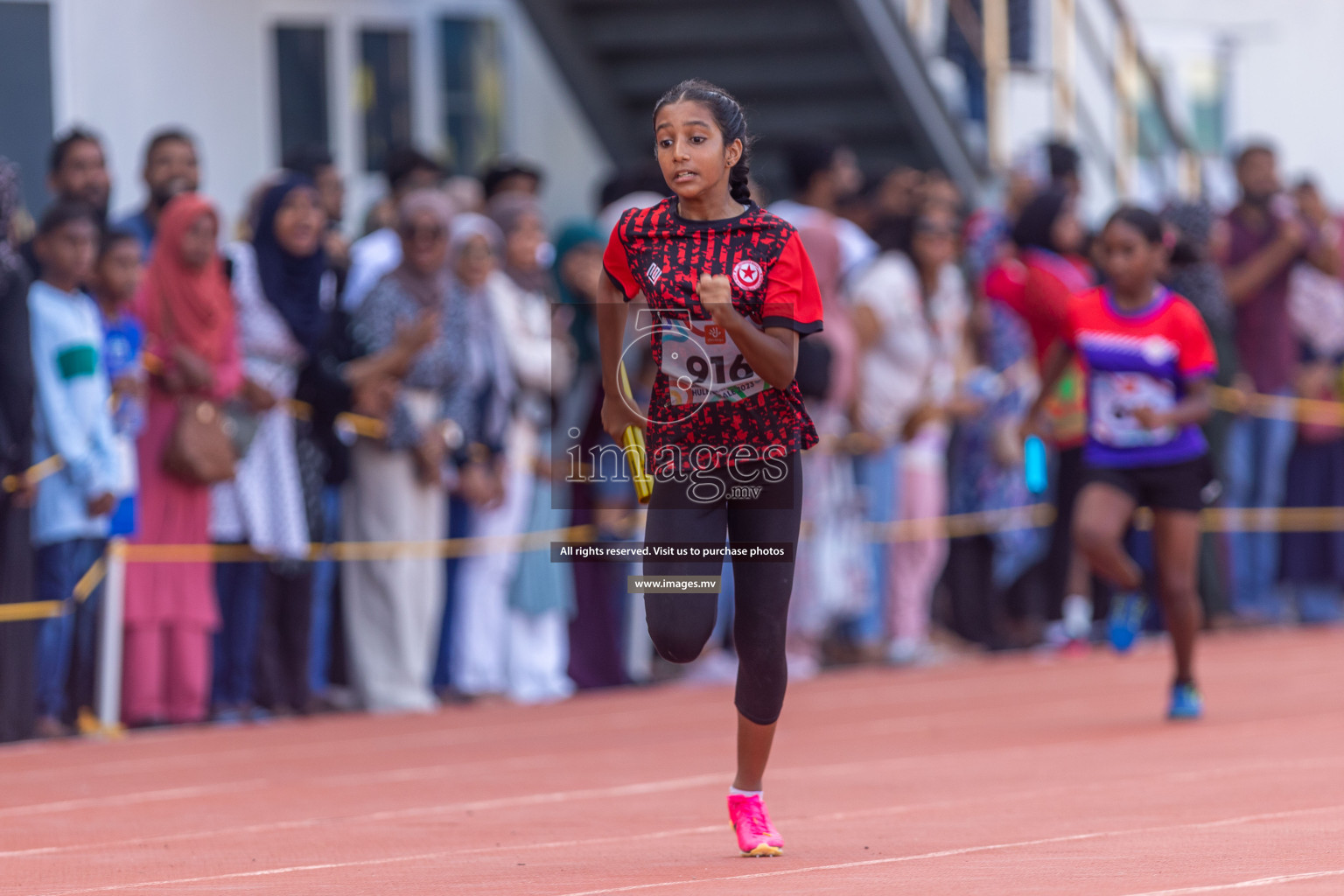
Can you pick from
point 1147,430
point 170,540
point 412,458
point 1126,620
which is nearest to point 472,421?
point 412,458

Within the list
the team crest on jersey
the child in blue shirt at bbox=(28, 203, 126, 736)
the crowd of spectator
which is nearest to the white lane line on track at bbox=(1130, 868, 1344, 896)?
Answer: the team crest on jersey

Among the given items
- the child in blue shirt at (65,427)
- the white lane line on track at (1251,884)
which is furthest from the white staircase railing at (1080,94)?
the white lane line on track at (1251,884)

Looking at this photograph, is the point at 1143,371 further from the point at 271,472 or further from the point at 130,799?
the point at 130,799

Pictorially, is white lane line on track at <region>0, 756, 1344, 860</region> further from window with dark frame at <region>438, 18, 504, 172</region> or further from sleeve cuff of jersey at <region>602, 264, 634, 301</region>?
window with dark frame at <region>438, 18, 504, 172</region>

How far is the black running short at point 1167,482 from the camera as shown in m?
10.1

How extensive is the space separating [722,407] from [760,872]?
4.08ft

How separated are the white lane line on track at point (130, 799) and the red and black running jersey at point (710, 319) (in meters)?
2.91

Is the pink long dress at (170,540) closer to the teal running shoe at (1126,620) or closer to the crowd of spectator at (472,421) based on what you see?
the crowd of spectator at (472,421)

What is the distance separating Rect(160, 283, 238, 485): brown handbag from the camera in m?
10.8

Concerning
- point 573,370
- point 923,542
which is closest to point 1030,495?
point 923,542

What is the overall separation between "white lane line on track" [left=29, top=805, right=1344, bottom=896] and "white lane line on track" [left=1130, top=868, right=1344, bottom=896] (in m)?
0.03

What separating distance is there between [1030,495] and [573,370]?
3.43m

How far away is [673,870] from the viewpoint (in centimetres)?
612

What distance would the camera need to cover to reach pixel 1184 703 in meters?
10.2
